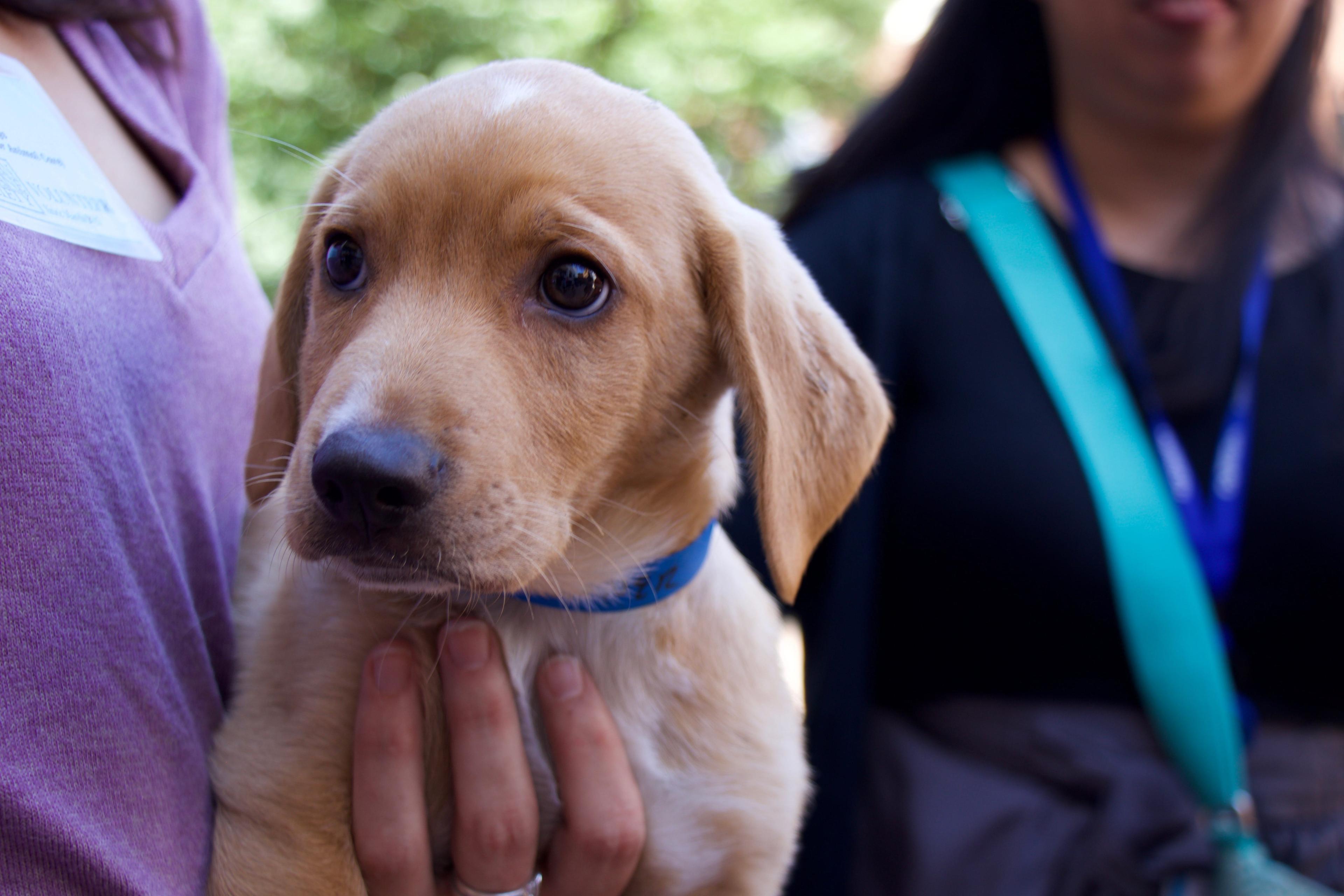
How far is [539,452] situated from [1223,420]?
231 centimetres

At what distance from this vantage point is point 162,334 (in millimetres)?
1804

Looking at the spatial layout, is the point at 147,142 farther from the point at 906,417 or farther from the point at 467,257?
the point at 906,417

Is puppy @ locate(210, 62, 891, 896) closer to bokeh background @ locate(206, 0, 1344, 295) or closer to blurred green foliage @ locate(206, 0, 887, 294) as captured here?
bokeh background @ locate(206, 0, 1344, 295)

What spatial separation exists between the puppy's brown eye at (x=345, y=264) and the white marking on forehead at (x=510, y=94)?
38 cm

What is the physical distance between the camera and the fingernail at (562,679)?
6.61 ft

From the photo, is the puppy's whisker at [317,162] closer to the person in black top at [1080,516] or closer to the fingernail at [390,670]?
the fingernail at [390,670]

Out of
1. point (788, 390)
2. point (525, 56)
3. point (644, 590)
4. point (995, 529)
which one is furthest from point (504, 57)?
point (644, 590)

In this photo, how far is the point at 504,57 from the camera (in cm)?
945

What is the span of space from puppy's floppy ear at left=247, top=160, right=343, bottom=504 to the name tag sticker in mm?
368

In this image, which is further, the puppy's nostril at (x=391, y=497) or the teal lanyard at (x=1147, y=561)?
the teal lanyard at (x=1147, y=561)

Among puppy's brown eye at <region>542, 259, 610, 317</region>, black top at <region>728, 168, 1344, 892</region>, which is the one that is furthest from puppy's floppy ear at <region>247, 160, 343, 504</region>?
black top at <region>728, 168, 1344, 892</region>

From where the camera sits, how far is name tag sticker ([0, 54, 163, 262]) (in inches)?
62.7

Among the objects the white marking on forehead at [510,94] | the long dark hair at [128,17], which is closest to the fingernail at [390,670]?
the white marking on forehead at [510,94]

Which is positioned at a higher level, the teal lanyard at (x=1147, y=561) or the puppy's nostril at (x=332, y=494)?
the puppy's nostril at (x=332, y=494)
